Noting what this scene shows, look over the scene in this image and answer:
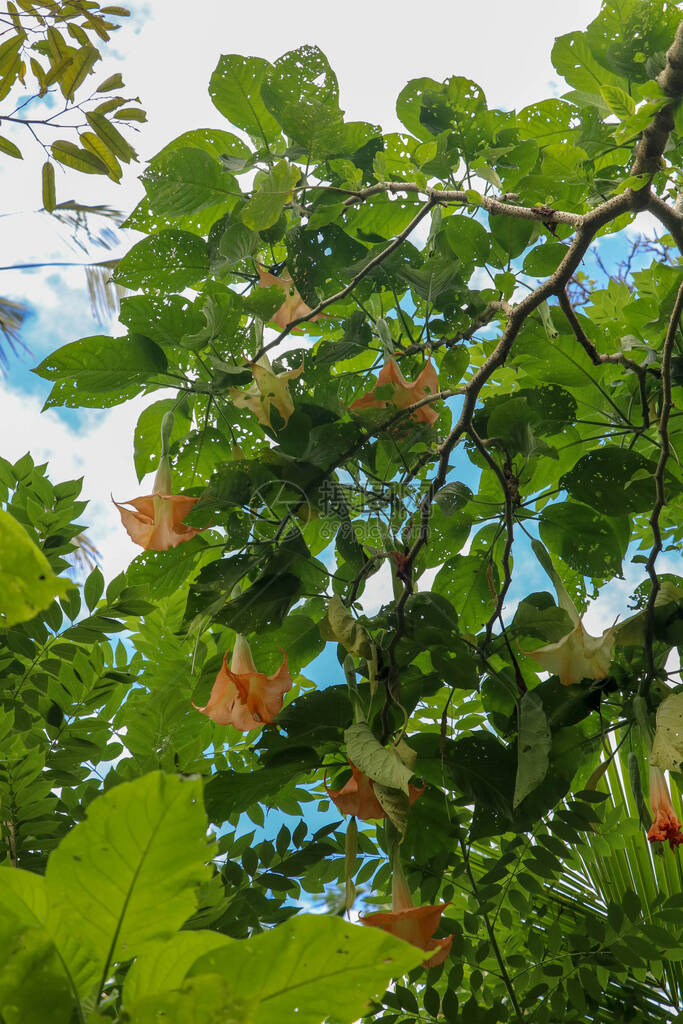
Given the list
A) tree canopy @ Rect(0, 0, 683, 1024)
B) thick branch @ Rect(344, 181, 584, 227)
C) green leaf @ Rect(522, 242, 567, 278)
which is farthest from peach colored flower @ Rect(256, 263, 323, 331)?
green leaf @ Rect(522, 242, 567, 278)

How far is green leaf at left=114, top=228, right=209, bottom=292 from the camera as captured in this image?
752mm

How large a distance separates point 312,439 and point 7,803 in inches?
14.9

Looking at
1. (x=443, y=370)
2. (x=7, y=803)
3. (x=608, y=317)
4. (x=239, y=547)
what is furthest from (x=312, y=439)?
(x=608, y=317)

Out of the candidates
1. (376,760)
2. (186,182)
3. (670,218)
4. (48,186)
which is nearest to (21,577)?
(376,760)

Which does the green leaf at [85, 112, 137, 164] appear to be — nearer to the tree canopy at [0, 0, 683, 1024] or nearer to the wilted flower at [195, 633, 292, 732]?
the tree canopy at [0, 0, 683, 1024]

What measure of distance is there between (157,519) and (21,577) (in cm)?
42

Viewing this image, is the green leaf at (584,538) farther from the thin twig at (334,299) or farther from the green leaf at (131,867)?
the green leaf at (131,867)

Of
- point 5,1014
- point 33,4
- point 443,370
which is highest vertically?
point 33,4

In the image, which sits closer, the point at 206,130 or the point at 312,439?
the point at 312,439

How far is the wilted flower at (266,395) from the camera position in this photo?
0.62 m

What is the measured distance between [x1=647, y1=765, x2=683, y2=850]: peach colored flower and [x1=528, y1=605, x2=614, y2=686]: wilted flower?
75mm

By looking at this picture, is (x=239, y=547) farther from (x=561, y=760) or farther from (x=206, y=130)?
(x=206, y=130)

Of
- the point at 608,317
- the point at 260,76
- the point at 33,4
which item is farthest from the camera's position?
the point at 608,317

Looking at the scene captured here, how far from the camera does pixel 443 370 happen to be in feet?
→ 2.64
